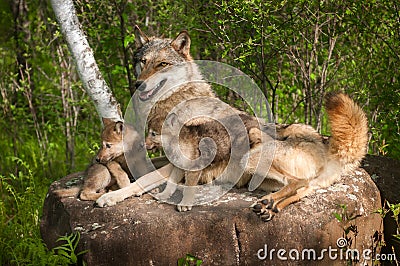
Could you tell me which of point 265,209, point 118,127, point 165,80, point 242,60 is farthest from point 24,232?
point 242,60

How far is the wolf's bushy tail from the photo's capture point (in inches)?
191

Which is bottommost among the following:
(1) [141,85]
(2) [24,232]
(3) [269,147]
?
(2) [24,232]

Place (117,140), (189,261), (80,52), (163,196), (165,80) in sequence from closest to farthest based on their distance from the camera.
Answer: (189,261)
(163,196)
(165,80)
(117,140)
(80,52)

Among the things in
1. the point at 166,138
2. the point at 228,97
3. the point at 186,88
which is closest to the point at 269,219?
the point at 166,138

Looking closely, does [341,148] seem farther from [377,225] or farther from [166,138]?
[166,138]

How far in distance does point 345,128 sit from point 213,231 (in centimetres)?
150

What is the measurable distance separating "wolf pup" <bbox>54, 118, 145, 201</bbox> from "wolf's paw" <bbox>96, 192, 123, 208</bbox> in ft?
0.54

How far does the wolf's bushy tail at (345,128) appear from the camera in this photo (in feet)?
15.9

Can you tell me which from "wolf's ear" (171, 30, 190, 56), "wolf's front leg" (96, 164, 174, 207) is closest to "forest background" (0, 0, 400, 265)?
"wolf's ear" (171, 30, 190, 56)

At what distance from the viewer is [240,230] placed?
4.50 metres

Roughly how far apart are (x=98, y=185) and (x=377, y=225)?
8.82ft

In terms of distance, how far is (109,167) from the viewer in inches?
209

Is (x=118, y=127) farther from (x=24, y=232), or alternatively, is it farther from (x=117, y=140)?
(x=24, y=232)

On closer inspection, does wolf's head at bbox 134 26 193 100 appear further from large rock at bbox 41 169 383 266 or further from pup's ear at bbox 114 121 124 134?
large rock at bbox 41 169 383 266
